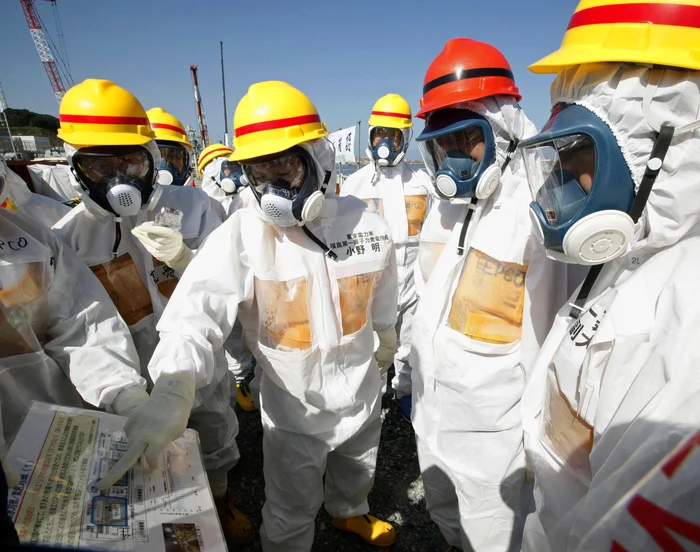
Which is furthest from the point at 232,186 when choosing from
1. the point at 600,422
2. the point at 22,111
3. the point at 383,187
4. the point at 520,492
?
the point at 22,111

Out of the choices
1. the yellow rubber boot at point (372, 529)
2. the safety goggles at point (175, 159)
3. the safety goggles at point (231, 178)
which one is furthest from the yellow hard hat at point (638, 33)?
the safety goggles at point (231, 178)

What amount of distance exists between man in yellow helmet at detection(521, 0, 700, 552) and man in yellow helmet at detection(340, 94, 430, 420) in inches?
110

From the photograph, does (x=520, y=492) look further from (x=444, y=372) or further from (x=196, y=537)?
(x=196, y=537)

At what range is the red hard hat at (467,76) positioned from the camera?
199cm

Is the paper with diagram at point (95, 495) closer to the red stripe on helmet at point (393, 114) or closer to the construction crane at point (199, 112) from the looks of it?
the red stripe on helmet at point (393, 114)

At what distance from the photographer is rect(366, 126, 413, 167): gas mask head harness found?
467cm

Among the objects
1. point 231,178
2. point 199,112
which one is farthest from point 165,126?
point 199,112

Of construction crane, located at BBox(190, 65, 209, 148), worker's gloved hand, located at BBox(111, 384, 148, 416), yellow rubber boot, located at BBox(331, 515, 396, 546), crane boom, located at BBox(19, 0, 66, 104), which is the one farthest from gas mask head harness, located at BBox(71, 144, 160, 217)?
crane boom, located at BBox(19, 0, 66, 104)

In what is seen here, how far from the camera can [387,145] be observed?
469 cm

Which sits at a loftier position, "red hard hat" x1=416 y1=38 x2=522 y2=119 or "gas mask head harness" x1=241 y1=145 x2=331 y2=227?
"red hard hat" x1=416 y1=38 x2=522 y2=119

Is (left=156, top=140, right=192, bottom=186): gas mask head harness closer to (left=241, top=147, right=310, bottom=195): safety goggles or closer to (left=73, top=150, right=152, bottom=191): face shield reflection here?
(left=73, top=150, right=152, bottom=191): face shield reflection

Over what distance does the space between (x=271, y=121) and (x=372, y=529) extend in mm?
2645

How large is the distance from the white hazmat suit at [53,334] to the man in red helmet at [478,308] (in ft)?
4.88

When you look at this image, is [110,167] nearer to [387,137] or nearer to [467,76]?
[467,76]
